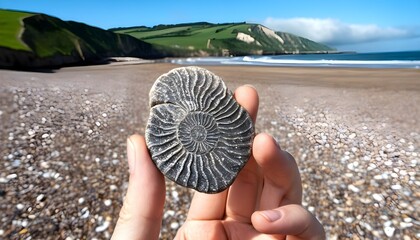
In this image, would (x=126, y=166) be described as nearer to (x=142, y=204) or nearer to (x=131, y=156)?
(x=131, y=156)

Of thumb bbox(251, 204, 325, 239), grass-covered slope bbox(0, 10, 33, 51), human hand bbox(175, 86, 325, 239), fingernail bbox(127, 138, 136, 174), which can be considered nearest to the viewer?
thumb bbox(251, 204, 325, 239)

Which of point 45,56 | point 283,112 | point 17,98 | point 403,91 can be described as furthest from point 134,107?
point 45,56

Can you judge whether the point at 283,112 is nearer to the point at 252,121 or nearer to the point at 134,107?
the point at 134,107

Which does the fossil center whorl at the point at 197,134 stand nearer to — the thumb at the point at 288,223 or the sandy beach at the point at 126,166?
the thumb at the point at 288,223

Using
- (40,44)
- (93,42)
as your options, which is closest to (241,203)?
(40,44)

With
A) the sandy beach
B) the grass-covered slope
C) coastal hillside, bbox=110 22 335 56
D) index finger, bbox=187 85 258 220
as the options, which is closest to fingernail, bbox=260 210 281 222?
index finger, bbox=187 85 258 220

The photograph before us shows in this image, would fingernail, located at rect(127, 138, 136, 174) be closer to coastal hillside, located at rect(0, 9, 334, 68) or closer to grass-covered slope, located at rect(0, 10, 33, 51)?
coastal hillside, located at rect(0, 9, 334, 68)

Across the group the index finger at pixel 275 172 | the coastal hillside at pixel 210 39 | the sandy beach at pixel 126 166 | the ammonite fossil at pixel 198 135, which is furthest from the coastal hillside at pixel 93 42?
the index finger at pixel 275 172
